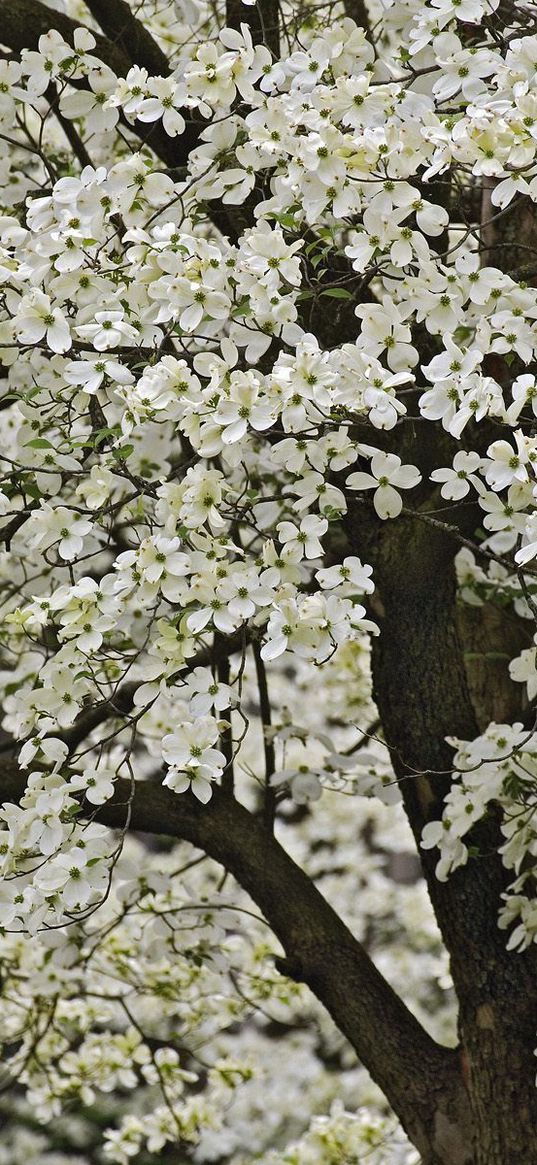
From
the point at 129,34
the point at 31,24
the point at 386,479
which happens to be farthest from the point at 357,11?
the point at 386,479

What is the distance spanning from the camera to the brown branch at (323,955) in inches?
118

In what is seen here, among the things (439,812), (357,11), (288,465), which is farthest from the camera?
(357,11)

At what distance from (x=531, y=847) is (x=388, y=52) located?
2.26 m

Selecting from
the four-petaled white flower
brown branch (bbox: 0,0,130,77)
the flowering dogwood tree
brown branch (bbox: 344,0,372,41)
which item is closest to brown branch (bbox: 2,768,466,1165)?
the flowering dogwood tree

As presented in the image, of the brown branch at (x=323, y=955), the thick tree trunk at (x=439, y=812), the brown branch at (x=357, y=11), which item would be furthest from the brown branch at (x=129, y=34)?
the brown branch at (x=323, y=955)

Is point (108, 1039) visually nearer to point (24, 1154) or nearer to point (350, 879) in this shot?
point (350, 879)

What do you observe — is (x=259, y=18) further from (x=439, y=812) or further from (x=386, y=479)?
(x=439, y=812)

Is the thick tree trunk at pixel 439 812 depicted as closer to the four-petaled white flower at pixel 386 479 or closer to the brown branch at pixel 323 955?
the brown branch at pixel 323 955

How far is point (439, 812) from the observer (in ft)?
10.0

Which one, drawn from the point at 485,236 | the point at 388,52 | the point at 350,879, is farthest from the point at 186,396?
the point at 350,879

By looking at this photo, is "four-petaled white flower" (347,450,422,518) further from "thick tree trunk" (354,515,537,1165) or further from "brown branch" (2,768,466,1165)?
"brown branch" (2,768,466,1165)

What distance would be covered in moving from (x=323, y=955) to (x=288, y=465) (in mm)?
1463

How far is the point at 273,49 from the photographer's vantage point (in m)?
3.09

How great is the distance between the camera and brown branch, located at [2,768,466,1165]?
9.87 feet
